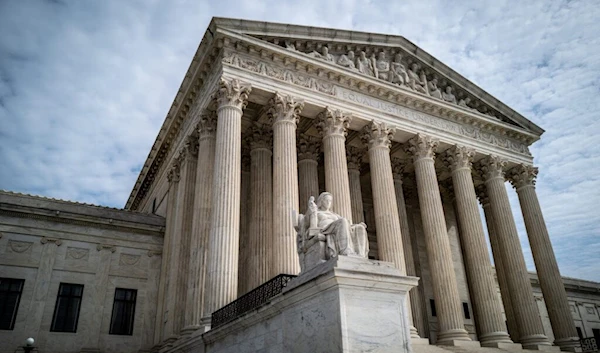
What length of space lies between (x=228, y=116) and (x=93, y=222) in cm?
1129

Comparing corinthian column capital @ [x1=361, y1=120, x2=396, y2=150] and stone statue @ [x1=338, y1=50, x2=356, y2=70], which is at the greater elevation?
stone statue @ [x1=338, y1=50, x2=356, y2=70]

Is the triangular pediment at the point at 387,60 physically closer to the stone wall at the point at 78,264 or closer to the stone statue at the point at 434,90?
the stone statue at the point at 434,90

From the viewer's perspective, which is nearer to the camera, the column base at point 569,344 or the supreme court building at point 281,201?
the supreme court building at point 281,201

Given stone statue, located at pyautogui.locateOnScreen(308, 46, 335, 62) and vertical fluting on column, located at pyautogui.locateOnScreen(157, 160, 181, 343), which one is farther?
stone statue, located at pyautogui.locateOnScreen(308, 46, 335, 62)

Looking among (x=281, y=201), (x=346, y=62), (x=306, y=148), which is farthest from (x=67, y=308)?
(x=346, y=62)

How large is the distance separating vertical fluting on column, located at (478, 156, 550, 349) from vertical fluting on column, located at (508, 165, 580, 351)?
2161mm

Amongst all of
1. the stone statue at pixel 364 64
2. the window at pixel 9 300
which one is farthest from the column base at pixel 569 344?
the window at pixel 9 300

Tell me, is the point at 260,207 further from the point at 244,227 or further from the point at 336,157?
the point at 336,157

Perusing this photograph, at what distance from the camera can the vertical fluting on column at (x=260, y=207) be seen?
22.5m

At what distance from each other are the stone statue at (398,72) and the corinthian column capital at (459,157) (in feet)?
16.1

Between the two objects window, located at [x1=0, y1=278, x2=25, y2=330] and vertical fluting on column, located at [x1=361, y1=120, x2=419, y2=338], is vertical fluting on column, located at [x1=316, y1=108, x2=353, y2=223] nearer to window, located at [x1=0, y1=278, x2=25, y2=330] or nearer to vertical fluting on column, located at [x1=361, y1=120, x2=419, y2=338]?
vertical fluting on column, located at [x1=361, y1=120, x2=419, y2=338]

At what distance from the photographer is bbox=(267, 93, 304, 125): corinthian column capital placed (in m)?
22.0

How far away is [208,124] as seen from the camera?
23203mm

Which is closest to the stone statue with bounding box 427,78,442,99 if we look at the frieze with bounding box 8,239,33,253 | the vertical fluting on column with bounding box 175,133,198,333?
the vertical fluting on column with bounding box 175,133,198,333
